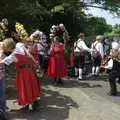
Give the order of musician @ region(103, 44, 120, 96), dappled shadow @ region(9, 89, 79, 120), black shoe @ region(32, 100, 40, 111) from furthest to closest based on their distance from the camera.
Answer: musician @ region(103, 44, 120, 96), black shoe @ region(32, 100, 40, 111), dappled shadow @ region(9, 89, 79, 120)

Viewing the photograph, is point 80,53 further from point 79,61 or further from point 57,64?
point 57,64

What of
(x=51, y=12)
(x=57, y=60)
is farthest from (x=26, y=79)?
(x=51, y=12)

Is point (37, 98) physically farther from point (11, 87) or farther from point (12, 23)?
point (12, 23)

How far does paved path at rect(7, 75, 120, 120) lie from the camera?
1032 centimetres

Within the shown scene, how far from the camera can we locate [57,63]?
48.5 feet

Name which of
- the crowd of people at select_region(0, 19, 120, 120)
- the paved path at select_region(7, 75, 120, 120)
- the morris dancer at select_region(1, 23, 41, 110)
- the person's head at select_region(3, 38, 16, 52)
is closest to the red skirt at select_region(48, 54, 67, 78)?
the crowd of people at select_region(0, 19, 120, 120)

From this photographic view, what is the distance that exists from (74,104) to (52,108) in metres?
0.76

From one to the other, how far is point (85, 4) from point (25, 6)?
34.6ft

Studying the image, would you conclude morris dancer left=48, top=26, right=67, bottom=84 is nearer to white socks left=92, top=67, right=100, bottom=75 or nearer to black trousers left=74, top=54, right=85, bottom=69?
black trousers left=74, top=54, right=85, bottom=69

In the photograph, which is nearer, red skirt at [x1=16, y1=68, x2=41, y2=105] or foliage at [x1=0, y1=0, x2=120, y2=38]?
red skirt at [x1=16, y1=68, x2=41, y2=105]

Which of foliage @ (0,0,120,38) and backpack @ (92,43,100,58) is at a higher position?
foliage @ (0,0,120,38)

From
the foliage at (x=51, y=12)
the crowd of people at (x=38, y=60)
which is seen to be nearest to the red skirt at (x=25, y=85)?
the crowd of people at (x=38, y=60)

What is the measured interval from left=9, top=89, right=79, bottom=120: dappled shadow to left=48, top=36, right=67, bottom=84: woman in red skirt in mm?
1632

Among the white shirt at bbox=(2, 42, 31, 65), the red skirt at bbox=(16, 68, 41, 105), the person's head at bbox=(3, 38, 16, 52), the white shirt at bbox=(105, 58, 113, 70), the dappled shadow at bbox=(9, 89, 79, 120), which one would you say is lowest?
the dappled shadow at bbox=(9, 89, 79, 120)
